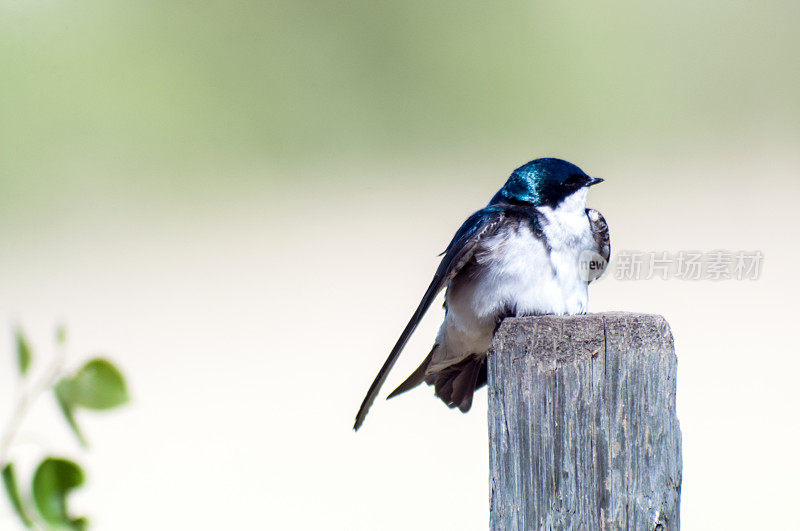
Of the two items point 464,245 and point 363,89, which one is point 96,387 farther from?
point 363,89

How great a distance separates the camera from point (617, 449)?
1.28m

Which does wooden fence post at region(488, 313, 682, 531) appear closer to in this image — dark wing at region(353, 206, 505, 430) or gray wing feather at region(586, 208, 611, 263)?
dark wing at region(353, 206, 505, 430)

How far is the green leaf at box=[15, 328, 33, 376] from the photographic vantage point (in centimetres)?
64

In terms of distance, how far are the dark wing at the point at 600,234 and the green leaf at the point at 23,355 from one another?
1744 mm

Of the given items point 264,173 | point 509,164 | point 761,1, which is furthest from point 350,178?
point 761,1

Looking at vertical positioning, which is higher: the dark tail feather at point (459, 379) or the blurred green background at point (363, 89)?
the blurred green background at point (363, 89)

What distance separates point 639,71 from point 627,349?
28.0 feet

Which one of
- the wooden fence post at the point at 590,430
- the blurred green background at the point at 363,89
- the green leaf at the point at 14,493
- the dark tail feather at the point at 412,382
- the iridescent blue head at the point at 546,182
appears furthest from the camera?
the blurred green background at the point at 363,89

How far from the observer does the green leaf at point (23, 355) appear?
2.10 feet

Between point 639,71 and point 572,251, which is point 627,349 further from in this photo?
point 639,71

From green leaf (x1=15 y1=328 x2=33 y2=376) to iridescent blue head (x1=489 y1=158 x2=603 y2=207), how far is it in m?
1.67

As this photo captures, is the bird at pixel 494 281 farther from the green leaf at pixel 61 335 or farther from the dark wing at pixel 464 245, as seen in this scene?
the green leaf at pixel 61 335

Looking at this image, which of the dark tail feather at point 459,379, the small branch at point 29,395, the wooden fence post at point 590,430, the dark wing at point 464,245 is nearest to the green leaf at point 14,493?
the small branch at point 29,395

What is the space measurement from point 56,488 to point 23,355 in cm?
9
